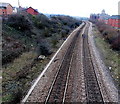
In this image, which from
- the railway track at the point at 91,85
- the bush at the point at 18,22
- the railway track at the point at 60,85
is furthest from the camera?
the bush at the point at 18,22

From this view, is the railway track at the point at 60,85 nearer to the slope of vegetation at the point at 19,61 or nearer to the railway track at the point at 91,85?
the railway track at the point at 91,85

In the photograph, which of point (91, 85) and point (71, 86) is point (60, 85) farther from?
point (91, 85)

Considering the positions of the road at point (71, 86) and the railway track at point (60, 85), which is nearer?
the railway track at point (60, 85)

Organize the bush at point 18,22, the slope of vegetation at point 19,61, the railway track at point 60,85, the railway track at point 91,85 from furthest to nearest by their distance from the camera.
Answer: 1. the bush at point 18,22
2. the slope of vegetation at point 19,61
3. the railway track at point 91,85
4. the railway track at point 60,85

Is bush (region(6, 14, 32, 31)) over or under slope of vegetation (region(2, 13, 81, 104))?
over

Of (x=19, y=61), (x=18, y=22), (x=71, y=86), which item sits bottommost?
(x=71, y=86)

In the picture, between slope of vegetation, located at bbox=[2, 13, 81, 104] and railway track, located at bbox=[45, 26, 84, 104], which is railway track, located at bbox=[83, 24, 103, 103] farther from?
slope of vegetation, located at bbox=[2, 13, 81, 104]

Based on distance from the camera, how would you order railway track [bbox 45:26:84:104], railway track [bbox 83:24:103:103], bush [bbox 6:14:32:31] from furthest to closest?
bush [bbox 6:14:32:31]
railway track [bbox 83:24:103:103]
railway track [bbox 45:26:84:104]

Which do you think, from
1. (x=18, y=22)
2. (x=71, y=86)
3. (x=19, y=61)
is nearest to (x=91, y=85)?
(x=71, y=86)

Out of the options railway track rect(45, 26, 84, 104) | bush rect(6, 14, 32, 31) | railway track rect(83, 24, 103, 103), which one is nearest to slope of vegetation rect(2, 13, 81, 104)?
bush rect(6, 14, 32, 31)

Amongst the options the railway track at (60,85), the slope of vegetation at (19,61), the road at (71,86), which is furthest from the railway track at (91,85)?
the slope of vegetation at (19,61)

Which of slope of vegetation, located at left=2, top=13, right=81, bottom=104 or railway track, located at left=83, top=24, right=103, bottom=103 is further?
slope of vegetation, located at left=2, top=13, right=81, bottom=104

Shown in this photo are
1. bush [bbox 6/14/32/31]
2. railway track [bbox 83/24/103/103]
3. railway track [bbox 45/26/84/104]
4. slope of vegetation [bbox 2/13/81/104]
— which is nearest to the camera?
railway track [bbox 45/26/84/104]

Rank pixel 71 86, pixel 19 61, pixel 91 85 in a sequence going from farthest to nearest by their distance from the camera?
1. pixel 19 61
2. pixel 91 85
3. pixel 71 86
